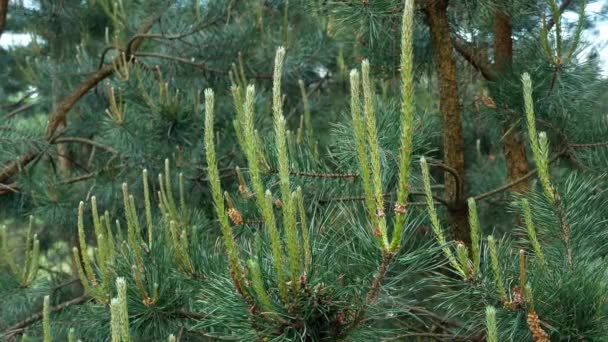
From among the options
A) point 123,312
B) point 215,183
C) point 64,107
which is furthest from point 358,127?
point 64,107

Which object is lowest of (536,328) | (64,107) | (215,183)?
(536,328)

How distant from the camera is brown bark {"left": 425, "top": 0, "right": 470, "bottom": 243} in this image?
1.36 m

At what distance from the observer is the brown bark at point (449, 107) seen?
4.47 feet

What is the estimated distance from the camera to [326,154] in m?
1.46

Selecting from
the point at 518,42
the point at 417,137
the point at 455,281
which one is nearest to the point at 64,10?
the point at 518,42

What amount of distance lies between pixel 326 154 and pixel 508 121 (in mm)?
417

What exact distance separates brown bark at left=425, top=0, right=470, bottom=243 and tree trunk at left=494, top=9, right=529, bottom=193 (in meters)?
0.11

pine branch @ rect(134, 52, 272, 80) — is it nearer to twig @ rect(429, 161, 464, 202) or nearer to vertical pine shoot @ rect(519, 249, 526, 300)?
twig @ rect(429, 161, 464, 202)

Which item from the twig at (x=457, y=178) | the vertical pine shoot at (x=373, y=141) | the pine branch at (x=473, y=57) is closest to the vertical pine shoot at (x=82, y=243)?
the vertical pine shoot at (x=373, y=141)

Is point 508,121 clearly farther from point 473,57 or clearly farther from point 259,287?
point 259,287

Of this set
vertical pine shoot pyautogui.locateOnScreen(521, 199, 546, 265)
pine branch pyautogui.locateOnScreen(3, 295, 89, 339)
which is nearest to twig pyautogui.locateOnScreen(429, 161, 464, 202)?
vertical pine shoot pyautogui.locateOnScreen(521, 199, 546, 265)

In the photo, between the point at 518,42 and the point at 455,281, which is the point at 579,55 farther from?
the point at 455,281

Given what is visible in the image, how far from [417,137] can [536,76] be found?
0.30 metres

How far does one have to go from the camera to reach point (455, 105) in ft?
4.71
